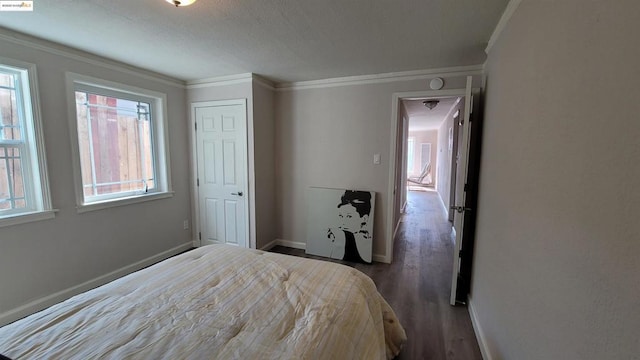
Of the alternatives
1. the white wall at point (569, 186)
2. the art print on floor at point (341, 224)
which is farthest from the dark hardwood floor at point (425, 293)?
the white wall at point (569, 186)

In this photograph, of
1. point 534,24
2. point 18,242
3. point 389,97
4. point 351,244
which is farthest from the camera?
point 351,244

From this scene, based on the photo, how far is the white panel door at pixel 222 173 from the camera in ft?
11.1

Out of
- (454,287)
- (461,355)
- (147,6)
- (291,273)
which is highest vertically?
(147,6)

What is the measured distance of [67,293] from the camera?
248cm

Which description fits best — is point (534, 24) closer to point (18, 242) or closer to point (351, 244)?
point (351, 244)

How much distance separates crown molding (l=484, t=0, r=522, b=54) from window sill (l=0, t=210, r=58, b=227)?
3887 millimetres

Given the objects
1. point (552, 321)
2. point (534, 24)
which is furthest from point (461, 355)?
point (534, 24)

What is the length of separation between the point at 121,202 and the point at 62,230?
0.55m

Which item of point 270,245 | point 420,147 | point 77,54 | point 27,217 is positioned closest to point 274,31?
point 77,54

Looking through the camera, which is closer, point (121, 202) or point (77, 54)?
point (77, 54)

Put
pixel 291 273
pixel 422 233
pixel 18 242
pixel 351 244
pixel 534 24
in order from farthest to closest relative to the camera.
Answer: pixel 422 233, pixel 351 244, pixel 18 242, pixel 291 273, pixel 534 24

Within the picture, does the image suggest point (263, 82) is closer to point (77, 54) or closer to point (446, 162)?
point (77, 54)

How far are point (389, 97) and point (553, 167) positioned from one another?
7.61 feet

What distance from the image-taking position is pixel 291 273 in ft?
5.46
